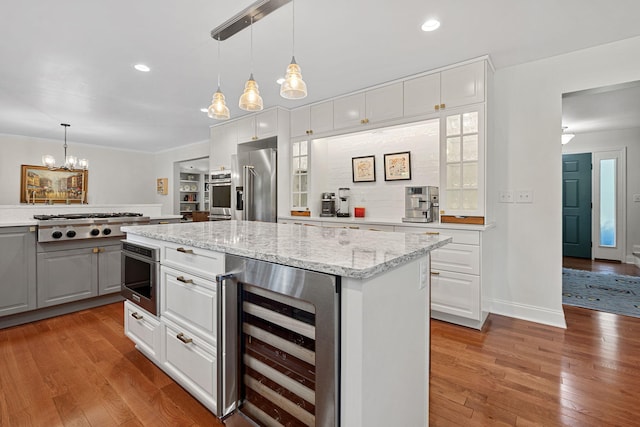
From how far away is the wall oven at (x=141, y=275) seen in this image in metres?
1.90

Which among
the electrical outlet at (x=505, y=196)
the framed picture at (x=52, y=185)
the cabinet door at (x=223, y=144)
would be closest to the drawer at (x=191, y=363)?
the electrical outlet at (x=505, y=196)

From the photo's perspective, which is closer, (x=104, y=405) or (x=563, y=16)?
(x=104, y=405)

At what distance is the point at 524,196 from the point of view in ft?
9.66

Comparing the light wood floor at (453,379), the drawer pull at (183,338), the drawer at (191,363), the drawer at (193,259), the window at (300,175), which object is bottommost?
the light wood floor at (453,379)

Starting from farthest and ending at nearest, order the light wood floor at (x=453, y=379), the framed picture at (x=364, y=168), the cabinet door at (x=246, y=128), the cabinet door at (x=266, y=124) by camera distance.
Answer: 1. the cabinet door at (x=246, y=128)
2. the cabinet door at (x=266, y=124)
3. the framed picture at (x=364, y=168)
4. the light wood floor at (x=453, y=379)

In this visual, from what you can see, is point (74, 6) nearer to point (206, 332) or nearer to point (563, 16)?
point (206, 332)

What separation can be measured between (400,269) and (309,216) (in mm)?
2930

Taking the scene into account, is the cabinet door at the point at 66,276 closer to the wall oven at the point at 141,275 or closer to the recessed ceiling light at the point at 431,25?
the wall oven at the point at 141,275

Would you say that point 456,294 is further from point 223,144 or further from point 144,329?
point 223,144

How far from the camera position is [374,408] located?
3.32ft

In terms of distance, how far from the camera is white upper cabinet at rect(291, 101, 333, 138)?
3849mm

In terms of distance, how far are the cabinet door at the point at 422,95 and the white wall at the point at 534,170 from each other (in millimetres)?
640

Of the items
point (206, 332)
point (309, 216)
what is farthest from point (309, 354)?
point (309, 216)

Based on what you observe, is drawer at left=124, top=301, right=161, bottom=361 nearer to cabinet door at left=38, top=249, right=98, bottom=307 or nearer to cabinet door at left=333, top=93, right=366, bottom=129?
cabinet door at left=38, top=249, right=98, bottom=307
